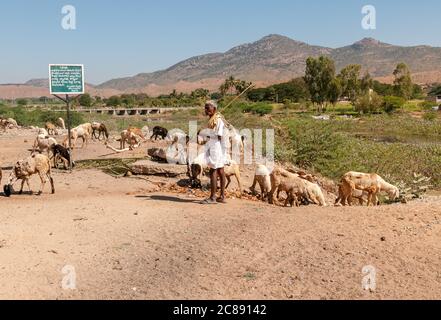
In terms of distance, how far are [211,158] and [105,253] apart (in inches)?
114

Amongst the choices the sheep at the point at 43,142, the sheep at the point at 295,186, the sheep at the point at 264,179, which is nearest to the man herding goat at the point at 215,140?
the sheep at the point at 295,186

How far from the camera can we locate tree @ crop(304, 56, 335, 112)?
236 ft

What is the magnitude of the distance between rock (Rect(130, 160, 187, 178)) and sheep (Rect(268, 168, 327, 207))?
2.94 metres

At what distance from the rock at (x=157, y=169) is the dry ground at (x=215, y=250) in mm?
2885

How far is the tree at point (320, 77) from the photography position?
72.1m

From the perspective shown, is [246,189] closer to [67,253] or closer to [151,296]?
[67,253]

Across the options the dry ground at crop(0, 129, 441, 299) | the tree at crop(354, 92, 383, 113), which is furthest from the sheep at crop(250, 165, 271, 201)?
the tree at crop(354, 92, 383, 113)

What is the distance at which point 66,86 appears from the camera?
1348 centimetres

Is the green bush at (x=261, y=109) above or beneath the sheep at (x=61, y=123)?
above

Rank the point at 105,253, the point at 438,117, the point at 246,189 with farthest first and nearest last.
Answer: the point at 438,117
the point at 246,189
the point at 105,253

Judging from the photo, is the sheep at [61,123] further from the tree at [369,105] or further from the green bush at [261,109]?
the tree at [369,105]

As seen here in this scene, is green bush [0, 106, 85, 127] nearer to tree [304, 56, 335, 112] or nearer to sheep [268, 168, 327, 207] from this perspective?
sheep [268, 168, 327, 207]

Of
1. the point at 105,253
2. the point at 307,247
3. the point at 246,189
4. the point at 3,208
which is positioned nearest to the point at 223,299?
the point at 307,247

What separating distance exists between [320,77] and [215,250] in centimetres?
6876
